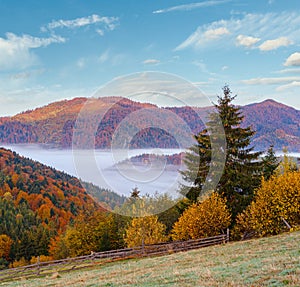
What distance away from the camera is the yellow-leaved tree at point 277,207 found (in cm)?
2584

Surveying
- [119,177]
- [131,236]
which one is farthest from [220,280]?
[131,236]

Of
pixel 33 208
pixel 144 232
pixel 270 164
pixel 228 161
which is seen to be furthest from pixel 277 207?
pixel 33 208

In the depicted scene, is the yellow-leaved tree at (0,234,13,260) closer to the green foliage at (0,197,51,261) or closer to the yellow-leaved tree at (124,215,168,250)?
the green foliage at (0,197,51,261)

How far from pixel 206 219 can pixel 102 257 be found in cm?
911

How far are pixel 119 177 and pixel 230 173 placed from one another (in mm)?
12472

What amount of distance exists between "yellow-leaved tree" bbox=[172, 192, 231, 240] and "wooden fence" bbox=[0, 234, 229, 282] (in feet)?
3.96

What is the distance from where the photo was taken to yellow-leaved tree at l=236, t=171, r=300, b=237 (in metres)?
25.8

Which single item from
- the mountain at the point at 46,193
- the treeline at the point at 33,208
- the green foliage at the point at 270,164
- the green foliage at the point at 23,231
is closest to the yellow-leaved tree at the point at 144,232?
the green foliage at the point at 270,164

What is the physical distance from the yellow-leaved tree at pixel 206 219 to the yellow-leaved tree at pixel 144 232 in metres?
9.07

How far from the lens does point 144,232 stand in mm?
39469

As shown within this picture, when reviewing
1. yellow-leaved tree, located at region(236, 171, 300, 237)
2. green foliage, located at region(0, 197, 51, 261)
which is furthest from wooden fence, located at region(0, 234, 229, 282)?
green foliage, located at region(0, 197, 51, 261)

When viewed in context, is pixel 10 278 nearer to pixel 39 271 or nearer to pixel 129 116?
pixel 39 271

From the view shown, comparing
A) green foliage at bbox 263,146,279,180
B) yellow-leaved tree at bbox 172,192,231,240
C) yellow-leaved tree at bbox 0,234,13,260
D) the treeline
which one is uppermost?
green foliage at bbox 263,146,279,180

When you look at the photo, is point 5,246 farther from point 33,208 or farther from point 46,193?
point 46,193
